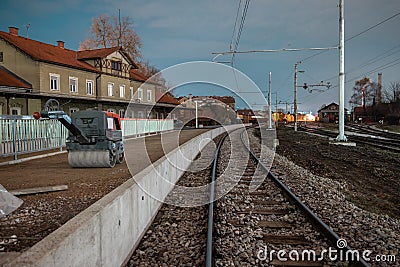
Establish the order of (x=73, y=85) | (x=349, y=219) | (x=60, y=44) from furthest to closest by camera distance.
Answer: (x=60, y=44) → (x=73, y=85) → (x=349, y=219)

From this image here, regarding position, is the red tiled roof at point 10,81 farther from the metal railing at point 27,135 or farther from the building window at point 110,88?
the metal railing at point 27,135

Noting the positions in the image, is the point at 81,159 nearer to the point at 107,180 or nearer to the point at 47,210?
the point at 107,180

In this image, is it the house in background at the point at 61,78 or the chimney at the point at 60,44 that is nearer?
the house in background at the point at 61,78

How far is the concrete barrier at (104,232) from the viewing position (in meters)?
2.69

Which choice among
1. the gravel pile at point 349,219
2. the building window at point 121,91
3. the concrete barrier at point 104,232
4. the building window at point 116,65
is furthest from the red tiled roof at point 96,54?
the concrete barrier at point 104,232

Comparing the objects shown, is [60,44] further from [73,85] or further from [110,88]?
[73,85]

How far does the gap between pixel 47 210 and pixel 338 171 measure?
1027 cm

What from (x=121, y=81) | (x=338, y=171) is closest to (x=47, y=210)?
(x=338, y=171)

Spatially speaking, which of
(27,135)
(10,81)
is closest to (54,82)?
(10,81)

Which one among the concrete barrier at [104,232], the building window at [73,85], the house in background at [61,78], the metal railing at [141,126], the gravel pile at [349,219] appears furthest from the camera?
the building window at [73,85]

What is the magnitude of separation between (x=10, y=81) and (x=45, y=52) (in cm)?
727

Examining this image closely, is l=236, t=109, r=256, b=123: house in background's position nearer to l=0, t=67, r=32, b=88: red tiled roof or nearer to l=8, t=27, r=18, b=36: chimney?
l=8, t=27, r=18, b=36: chimney

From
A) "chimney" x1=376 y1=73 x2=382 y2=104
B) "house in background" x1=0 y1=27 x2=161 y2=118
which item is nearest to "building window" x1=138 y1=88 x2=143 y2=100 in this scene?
"house in background" x1=0 y1=27 x2=161 y2=118

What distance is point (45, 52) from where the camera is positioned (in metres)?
33.1
